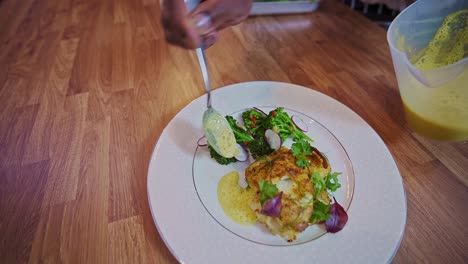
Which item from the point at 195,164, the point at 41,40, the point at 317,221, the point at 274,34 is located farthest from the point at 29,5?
the point at 317,221

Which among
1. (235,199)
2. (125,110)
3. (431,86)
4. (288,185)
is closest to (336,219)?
(288,185)

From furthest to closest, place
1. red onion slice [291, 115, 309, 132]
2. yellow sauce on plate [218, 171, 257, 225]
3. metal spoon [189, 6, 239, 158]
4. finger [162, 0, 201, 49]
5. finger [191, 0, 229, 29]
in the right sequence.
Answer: red onion slice [291, 115, 309, 132]
metal spoon [189, 6, 239, 158]
yellow sauce on plate [218, 171, 257, 225]
finger [191, 0, 229, 29]
finger [162, 0, 201, 49]

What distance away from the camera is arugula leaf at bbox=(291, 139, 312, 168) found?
76cm

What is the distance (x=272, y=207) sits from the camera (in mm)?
662

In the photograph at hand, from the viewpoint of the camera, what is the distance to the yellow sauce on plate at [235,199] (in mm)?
709

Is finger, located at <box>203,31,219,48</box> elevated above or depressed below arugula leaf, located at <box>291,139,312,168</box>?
above

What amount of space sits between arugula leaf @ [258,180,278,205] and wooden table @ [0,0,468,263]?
0.28 meters

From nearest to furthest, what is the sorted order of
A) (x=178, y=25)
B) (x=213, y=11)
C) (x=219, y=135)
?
(x=178, y=25) < (x=213, y=11) < (x=219, y=135)

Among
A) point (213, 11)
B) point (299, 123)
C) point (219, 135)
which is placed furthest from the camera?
point (299, 123)

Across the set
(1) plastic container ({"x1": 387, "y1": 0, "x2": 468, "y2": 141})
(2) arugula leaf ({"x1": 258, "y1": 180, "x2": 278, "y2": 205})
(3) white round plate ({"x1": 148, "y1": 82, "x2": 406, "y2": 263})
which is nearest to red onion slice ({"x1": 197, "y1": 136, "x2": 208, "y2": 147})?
(3) white round plate ({"x1": 148, "y1": 82, "x2": 406, "y2": 263})

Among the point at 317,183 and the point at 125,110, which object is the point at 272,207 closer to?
the point at 317,183

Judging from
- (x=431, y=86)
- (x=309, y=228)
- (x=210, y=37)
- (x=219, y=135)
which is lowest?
(x=309, y=228)

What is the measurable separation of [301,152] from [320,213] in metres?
0.19

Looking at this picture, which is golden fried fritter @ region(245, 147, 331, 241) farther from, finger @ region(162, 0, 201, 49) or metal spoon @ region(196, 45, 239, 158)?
finger @ region(162, 0, 201, 49)
